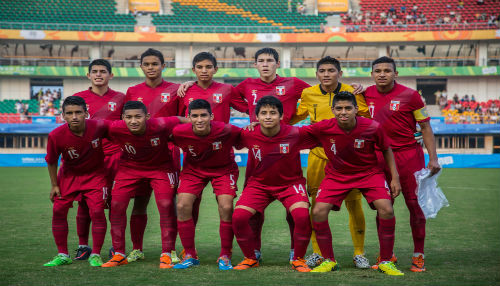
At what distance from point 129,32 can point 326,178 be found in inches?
1234

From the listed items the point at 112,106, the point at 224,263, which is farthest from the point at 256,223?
the point at 112,106

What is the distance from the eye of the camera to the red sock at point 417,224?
5.55 metres

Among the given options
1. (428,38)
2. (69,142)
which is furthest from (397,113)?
(428,38)

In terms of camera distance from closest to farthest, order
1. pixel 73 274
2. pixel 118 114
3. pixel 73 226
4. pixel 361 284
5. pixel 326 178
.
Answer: pixel 361 284
pixel 73 274
pixel 326 178
pixel 118 114
pixel 73 226

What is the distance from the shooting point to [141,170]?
5957mm

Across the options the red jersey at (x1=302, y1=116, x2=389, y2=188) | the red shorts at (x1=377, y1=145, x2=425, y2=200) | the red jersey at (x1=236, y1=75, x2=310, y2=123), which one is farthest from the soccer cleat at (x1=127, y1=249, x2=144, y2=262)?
the red shorts at (x1=377, y1=145, x2=425, y2=200)

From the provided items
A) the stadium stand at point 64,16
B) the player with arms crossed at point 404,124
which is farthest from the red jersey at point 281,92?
the stadium stand at point 64,16

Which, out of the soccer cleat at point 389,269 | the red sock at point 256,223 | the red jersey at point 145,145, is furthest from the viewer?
the red sock at point 256,223

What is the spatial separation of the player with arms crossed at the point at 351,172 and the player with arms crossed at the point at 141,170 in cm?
159

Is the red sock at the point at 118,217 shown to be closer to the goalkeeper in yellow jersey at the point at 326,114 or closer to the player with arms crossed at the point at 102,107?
the player with arms crossed at the point at 102,107

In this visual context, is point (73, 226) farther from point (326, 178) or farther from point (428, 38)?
point (428, 38)

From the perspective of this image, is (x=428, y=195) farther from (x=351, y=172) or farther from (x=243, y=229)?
(x=243, y=229)

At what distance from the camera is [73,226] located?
8.75m

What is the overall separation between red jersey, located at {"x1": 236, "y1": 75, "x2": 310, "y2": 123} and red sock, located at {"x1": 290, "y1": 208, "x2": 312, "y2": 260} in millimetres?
1406
